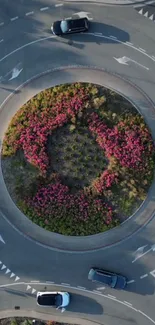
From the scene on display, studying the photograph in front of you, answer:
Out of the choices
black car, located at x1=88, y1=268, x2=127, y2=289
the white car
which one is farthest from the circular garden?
the white car

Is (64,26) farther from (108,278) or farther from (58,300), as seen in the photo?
(58,300)

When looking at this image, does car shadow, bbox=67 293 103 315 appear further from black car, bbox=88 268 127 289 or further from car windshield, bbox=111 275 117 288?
car windshield, bbox=111 275 117 288

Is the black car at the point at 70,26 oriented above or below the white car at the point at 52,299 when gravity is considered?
above

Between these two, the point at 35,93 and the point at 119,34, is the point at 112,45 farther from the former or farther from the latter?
the point at 35,93

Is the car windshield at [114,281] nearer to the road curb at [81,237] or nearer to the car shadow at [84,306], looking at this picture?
the car shadow at [84,306]

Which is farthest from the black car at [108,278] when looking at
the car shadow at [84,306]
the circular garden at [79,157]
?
the circular garden at [79,157]

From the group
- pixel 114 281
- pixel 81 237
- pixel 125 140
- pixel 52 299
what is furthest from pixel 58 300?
pixel 125 140
